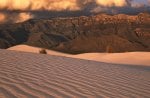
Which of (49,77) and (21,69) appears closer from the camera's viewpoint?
(49,77)

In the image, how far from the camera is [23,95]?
6496 millimetres

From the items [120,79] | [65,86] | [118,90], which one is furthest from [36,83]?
[120,79]

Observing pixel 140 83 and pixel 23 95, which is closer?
pixel 23 95

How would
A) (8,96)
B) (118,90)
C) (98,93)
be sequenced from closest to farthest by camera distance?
(8,96), (98,93), (118,90)

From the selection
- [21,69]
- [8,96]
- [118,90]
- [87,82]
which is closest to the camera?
[8,96]

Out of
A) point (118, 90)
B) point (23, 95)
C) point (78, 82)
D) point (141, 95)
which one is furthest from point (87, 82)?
point (23, 95)

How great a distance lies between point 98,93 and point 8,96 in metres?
1.88

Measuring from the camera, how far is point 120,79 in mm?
9570

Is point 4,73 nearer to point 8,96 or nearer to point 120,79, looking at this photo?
point 8,96

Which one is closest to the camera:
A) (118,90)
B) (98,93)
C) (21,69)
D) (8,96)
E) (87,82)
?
(8,96)

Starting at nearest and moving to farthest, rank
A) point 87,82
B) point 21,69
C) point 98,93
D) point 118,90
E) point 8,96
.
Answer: point 8,96, point 98,93, point 118,90, point 87,82, point 21,69

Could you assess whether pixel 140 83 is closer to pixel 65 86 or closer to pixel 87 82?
pixel 87 82

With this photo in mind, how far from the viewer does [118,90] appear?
799 centimetres

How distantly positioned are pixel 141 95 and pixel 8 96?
9.00ft
